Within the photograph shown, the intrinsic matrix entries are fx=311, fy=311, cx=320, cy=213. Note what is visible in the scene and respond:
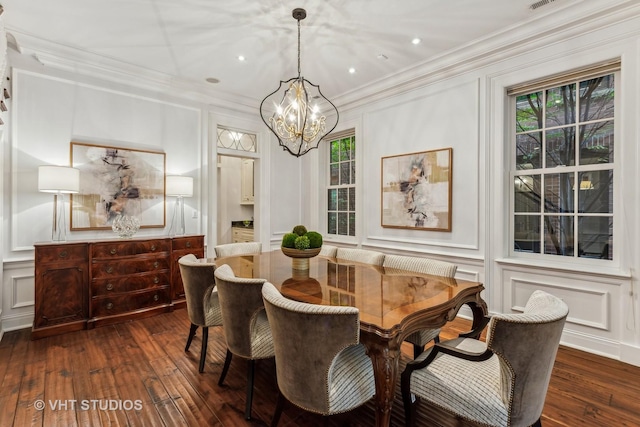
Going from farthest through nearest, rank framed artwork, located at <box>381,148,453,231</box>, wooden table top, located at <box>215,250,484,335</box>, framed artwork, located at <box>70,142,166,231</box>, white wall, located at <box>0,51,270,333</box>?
framed artwork, located at <box>381,148,453,231</box>, framed artwork, located at <box>70,142,166,231</box>, white wall, located at <box>0,51,270,333</box>, wooden table top, located at <box>215,250,484,335</box>

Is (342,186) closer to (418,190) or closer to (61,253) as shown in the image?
(418,190)

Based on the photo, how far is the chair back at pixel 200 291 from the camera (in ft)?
7.82

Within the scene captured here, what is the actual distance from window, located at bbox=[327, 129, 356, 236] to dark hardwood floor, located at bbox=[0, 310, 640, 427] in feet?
8.89

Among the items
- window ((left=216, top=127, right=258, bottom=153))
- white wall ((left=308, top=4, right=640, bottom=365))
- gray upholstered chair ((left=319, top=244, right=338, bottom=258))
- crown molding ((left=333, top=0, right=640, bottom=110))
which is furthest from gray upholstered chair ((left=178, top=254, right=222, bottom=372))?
crown molding ((left=333, top=0, right=640, bottom=110))

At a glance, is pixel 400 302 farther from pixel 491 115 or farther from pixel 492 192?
pixel 491 115

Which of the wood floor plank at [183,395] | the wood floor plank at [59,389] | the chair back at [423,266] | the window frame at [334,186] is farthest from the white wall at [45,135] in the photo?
the chair back at [423,266]

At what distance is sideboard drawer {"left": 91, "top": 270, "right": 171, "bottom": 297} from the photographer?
3.35m

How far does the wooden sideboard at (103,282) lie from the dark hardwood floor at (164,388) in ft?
0.95

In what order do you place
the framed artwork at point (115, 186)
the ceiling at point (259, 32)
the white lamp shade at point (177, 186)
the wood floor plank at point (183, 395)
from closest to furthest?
the wood floor plank at point (183, 395), the ceiling at point (259, 32), the framed artwork at point (115, 186), the white lamp shade at point (177, 186)

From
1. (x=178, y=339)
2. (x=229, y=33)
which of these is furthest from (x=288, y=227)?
(x=229, y=33)

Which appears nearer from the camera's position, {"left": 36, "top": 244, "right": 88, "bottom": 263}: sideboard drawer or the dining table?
the dining table

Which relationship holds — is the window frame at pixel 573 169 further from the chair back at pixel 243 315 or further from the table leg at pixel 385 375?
the chair back at pixel 243 315

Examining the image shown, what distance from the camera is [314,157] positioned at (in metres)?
5.50

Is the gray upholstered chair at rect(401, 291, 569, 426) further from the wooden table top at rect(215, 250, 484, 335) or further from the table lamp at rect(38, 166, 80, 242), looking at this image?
the table lamp at rect(38, 166, 80, 242)
